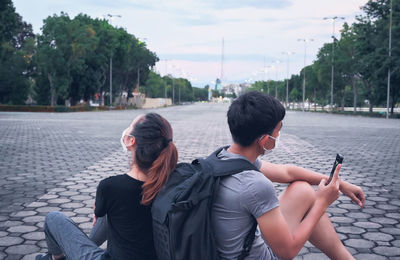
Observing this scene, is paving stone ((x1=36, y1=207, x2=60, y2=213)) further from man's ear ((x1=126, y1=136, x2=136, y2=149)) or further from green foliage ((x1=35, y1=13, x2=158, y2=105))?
green foliage ((x1=35, y1=13, x2=158, y2=105))

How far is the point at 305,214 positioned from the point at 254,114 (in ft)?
2.89

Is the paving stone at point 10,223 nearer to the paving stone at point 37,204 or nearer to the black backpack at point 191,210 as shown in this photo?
the paving stone at point 37,204

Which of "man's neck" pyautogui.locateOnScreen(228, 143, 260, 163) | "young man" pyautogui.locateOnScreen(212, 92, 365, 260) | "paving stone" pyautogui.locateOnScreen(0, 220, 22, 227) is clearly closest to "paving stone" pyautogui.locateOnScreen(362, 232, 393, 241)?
"young man" pyautogui.locateOnScreen(212, 92, 365, 260)

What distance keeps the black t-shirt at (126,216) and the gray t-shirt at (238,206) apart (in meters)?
0.43

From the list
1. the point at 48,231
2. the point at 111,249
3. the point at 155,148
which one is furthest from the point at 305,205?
the point at 48,231

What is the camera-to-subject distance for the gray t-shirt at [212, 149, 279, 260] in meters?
1.94

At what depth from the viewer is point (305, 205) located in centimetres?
253

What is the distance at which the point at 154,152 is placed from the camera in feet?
7.22

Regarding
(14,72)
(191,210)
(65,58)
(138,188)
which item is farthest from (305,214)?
(14,72)

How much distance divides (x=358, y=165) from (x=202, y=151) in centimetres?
375

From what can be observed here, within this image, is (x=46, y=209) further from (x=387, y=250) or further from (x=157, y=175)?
(x=387, y=250)

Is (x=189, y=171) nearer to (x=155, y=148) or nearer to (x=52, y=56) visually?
(x=155, y=148)

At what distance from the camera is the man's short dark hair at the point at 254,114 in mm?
2039

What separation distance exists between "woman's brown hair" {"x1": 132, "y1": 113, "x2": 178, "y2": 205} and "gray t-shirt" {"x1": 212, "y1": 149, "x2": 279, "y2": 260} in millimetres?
293
